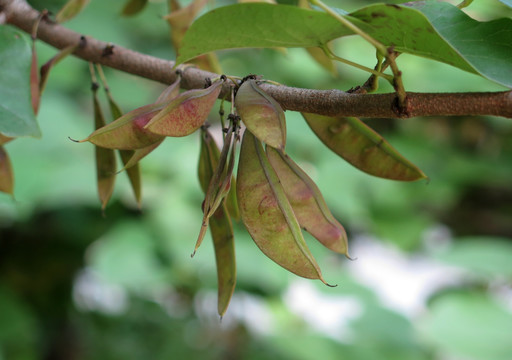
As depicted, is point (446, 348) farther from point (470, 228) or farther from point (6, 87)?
point (6, 87)

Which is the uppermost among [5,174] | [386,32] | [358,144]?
[386,32]

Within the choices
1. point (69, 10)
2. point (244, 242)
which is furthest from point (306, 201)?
point (244, 242)

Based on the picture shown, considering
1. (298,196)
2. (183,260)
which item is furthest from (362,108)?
(183,260)

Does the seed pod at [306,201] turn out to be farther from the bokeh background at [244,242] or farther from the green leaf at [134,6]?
the bokeh background at [244,242]

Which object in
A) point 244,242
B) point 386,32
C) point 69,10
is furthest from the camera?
point 244,242

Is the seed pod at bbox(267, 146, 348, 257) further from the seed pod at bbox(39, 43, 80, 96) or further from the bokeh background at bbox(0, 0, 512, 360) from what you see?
the bokeh background at bbox(0, 0, 512, 360)

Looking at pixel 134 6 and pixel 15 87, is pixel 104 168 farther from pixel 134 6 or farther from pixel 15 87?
pixel 134 6

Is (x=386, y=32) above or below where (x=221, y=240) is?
above

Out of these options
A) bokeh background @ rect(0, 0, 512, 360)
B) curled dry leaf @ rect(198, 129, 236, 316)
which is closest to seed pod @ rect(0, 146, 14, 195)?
curled dry leaf @ rect(198, 129, 236, 316)
